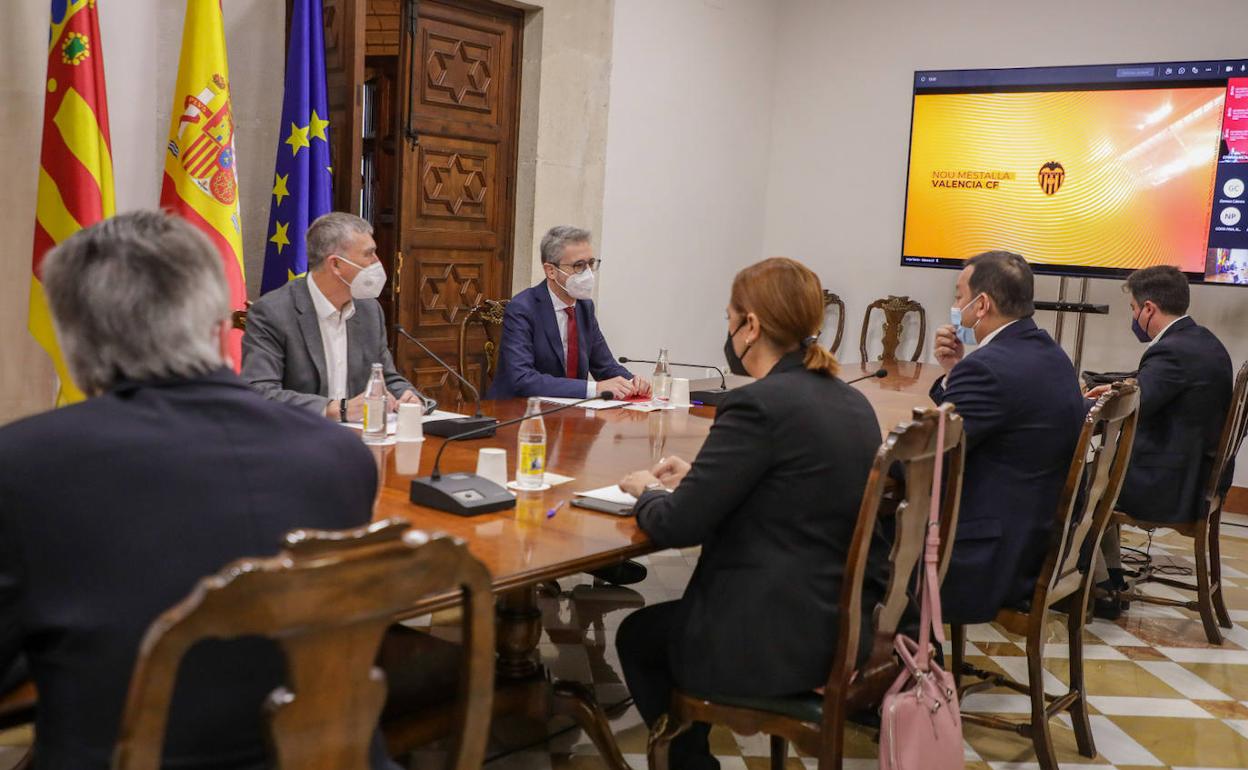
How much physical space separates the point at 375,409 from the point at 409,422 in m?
0.10

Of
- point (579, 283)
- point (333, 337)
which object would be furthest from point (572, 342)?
point (333, 337)

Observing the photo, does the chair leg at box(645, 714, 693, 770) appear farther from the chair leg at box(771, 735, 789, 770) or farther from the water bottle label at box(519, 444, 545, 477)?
the water bottle label at box(519, 444, 545, 477)

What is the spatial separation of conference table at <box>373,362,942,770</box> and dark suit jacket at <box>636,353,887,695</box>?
8 cm

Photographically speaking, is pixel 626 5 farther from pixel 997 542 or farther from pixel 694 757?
pixel 694 757

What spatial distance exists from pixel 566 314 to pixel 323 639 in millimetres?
3143

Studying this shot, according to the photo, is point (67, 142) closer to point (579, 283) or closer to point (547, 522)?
point (579, 283)

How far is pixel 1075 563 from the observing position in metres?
2.91

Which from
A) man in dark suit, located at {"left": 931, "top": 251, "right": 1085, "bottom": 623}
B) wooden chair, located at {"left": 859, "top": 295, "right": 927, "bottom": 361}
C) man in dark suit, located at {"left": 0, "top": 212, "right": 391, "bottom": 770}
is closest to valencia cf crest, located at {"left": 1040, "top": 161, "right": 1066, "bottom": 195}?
wooden chair, located at {"left": 859, "top": 295, "right": 927, "bottom": 361}

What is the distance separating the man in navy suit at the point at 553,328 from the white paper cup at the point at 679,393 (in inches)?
6.1

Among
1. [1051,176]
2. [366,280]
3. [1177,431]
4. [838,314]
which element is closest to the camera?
[366,280]

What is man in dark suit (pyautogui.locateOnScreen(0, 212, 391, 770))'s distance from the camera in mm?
1228

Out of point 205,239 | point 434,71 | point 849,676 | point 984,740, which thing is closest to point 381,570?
point 205,239

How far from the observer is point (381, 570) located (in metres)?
1.16

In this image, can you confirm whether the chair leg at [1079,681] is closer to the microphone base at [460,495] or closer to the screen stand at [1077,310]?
the microphone base at [460,495]
